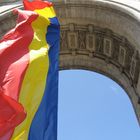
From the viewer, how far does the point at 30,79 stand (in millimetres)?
7527

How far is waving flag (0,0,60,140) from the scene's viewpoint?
21.2 ft

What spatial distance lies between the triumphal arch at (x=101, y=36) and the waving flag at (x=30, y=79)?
4.30 meters

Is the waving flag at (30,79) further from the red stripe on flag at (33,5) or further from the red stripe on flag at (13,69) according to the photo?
the red stripe on flag at (33,5)

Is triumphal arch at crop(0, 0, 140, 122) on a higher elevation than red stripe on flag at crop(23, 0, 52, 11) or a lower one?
higher

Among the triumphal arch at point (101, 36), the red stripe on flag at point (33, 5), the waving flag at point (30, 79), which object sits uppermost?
the triumphal arch at point (101, 36)

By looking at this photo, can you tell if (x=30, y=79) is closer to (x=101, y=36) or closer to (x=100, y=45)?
(x=101, y=36)

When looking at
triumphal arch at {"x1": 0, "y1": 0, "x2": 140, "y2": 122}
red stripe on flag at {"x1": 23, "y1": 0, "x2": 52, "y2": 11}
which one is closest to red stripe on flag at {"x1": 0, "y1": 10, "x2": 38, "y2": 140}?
red stripe on flag at {"x1": 23, "y1": 0, "x2": 52, "y2": 11}

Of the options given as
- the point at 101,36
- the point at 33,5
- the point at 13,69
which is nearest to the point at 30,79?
the point at 13,69

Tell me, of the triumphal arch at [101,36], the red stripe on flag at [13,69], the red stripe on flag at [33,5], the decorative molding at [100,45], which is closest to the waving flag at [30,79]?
the red stripe on flag at [13,69]

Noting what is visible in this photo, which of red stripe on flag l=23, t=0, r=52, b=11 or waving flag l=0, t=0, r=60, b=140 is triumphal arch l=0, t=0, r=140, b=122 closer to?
red stripe on flag l=23, t=0, r=52, b=11

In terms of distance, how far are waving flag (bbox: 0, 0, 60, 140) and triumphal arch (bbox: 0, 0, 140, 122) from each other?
430cm

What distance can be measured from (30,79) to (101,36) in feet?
25.5

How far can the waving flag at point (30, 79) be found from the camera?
21.2ft

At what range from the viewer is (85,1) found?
1435 centimetres
